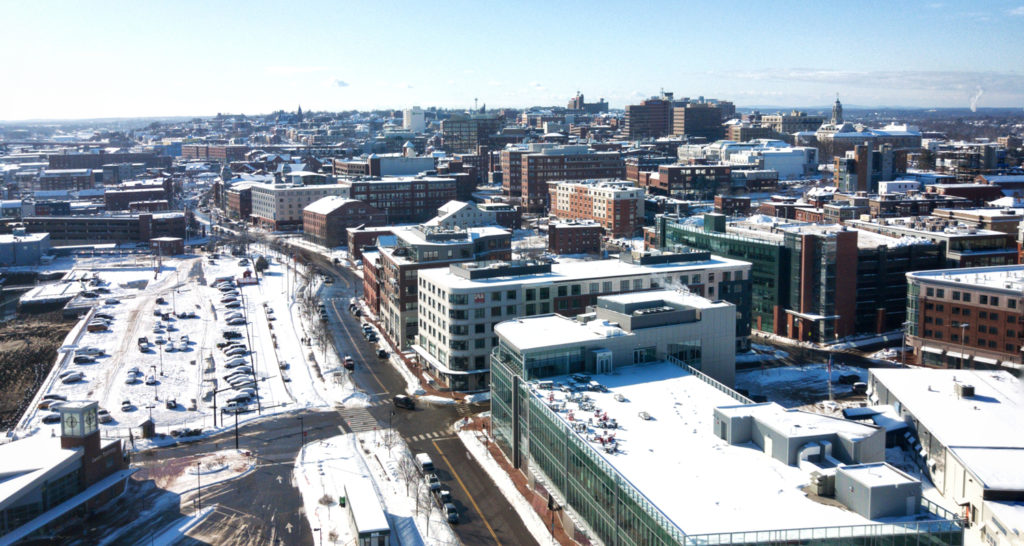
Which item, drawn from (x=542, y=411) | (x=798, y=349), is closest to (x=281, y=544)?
(x=542, y=411)

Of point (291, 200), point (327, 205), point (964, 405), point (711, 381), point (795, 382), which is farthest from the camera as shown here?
point (291, 200)

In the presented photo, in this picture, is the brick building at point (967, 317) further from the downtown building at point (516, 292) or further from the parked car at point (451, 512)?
the parked car at point (451, 512)

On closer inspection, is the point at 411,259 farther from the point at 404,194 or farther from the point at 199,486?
the point at 404,194

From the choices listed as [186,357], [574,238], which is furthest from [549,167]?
[186,357]

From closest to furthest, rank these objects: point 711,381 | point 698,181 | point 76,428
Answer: point 76,428, point 711,381, point 698,181

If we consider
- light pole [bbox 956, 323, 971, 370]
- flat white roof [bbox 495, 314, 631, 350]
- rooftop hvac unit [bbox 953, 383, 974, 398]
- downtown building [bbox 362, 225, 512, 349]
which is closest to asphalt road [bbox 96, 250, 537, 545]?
flat white roof [bbox 495, 314, 631, 350]

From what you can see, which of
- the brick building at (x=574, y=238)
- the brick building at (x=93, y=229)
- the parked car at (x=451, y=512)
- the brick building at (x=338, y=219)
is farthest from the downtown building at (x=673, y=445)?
the brick building at (x=93, y=229)

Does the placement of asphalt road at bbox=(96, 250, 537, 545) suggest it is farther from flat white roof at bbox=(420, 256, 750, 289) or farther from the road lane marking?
flat white roof at bbox=(420, 256, 750, 289)
